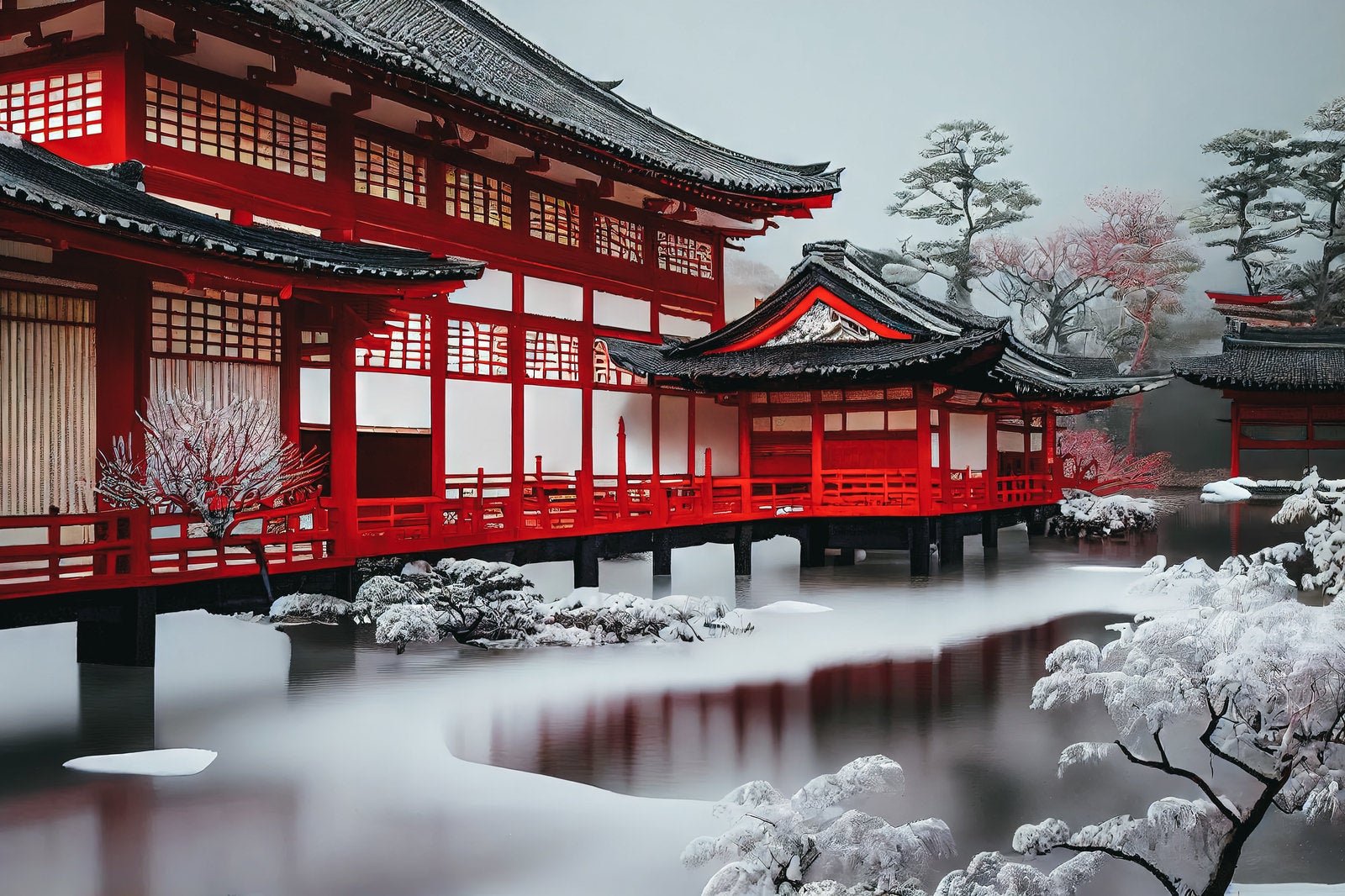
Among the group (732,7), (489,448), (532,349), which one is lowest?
(489,448)

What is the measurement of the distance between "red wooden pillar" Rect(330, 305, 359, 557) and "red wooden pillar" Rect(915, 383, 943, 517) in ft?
33.6

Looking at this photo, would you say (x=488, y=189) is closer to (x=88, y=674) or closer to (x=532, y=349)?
(x=532, y=349)

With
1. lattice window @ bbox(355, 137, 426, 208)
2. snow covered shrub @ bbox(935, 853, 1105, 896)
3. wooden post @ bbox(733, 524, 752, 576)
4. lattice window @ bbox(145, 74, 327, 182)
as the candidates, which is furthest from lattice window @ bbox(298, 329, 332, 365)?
snow covered shrub @ bbox(935, 853, 1105, 896)

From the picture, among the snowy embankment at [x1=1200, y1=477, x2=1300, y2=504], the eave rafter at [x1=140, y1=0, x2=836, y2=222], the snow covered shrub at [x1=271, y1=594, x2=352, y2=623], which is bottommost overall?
the snow covered shrub at [x1=271, y1=594, x2=352, y2=623]

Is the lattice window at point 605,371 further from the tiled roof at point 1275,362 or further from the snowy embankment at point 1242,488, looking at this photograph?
the snowy embankment at point 1242,488

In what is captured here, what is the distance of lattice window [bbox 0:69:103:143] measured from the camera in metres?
12.0

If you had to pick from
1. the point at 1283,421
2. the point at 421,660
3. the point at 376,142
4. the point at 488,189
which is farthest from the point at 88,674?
the point at 1283,421

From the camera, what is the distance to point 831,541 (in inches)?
788

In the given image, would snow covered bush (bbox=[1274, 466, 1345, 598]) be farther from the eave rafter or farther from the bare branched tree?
the eave rafter

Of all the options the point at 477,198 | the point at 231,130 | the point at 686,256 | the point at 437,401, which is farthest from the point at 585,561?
the point at 686,256

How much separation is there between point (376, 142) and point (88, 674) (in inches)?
306

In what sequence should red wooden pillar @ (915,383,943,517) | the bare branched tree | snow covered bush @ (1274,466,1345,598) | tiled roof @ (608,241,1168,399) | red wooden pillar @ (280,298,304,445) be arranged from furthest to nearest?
red wooden pillar @ (915,383,943,517) → tiled roof @ (608,241,1168,399) → red wooden pillar @ (280,298,304,445) → the bare branched tree → snow covered bush @ (1274,466,1345,598)

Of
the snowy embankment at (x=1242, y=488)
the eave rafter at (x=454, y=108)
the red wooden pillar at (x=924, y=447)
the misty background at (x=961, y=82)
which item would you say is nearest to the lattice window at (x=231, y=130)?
the eave rafter at (x=454, y=108)

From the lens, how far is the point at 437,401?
1540 cm
